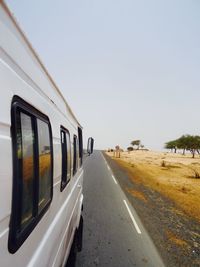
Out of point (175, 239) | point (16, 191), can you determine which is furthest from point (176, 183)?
point (16, 191)

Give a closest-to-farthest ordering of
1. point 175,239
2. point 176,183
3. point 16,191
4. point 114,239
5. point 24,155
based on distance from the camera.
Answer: point 16,191 < point 24,155 < point 114,239 < point 175,239 < point 176,183

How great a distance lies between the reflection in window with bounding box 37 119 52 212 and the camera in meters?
2.29

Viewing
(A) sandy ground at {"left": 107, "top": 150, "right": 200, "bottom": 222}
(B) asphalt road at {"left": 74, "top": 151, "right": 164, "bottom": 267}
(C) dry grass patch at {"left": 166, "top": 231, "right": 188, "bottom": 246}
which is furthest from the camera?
(A) sandy ground at {"left": 107, "top": 150, "right": 200, "bottom": 222}

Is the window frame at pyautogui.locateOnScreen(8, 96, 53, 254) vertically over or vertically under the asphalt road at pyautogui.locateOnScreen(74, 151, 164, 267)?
over

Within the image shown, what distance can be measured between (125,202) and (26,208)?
10.2 m

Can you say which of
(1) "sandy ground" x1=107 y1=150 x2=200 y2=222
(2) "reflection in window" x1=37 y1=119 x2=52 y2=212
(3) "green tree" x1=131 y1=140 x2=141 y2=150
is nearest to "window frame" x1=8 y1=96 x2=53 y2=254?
(2) "reflection in window" x1=37 y1=119 x2=52 y2=212

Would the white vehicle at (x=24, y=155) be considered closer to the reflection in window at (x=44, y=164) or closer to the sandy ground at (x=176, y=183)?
the reflection in window at (x=44, y=164)

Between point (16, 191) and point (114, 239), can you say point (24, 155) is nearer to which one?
point (16, 191)

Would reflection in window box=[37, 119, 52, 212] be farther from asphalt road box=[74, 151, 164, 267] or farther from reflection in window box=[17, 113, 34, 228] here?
asphalt road box=[74, 151, 164, 267]

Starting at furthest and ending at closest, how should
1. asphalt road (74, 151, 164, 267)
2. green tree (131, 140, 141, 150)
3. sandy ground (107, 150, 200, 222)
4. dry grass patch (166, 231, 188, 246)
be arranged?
green tree (131, 140, 141, 150), sandy ground (107, 150, 200, 222), dry grass patch (166, 231, 188, 246), asphalt road (74, 151, 164, 267)

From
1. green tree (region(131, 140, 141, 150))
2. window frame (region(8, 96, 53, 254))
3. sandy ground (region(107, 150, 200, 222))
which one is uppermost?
green tree (region(131, 140, 141, 150))

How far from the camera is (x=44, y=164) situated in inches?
96.0

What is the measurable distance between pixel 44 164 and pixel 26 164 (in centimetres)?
56

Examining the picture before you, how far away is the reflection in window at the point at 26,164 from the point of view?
181 cm
